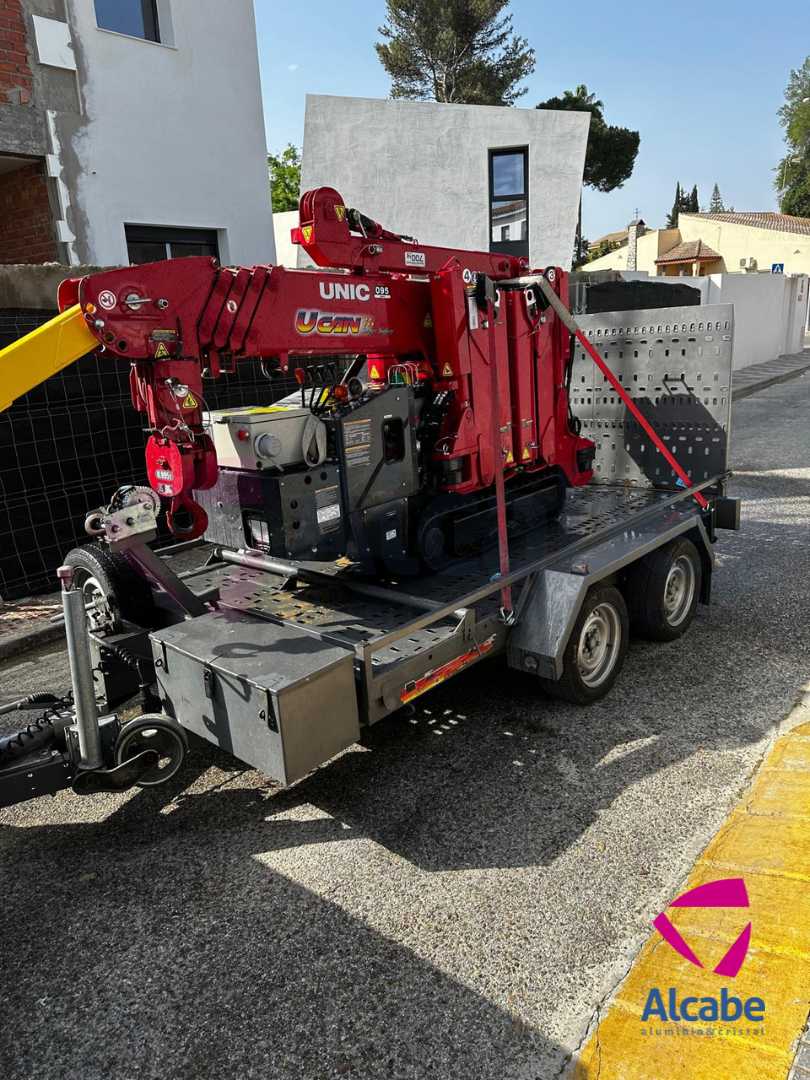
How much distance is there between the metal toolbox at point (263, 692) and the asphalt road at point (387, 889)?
51cm

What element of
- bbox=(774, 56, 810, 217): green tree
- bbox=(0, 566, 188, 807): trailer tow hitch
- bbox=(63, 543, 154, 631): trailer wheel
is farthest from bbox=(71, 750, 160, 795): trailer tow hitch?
bbox=(774, 56, 810, 217): green tree

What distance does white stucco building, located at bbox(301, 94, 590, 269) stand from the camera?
16.0 meters

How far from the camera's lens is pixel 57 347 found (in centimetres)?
329

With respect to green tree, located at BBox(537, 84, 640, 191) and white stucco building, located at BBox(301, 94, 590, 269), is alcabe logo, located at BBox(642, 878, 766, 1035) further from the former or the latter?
green tree, located at BBox(537, 84, 640, 191)

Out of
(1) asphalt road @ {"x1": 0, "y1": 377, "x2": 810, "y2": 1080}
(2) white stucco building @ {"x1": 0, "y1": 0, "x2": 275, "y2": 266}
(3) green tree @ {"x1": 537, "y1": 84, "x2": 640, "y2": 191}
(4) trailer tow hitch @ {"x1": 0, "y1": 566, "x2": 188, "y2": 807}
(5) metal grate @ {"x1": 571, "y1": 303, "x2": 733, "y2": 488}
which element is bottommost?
(1) asphalt road @ {"x1": 0, "y1": 377, "x2": 810, "y2": 1080}

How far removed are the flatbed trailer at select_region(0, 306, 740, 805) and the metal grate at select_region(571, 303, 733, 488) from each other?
0.04ft

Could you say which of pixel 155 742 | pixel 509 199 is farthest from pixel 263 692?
pixel 509 199

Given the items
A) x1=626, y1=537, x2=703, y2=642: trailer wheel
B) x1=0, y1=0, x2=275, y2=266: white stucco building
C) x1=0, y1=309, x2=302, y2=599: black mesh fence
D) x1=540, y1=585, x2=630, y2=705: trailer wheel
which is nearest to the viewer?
x1=540, y1=585, x2=630, y2=705: trailer wheel

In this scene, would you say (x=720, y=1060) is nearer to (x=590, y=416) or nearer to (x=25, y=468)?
(x=590, y=416)

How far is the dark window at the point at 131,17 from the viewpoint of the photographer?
863cm

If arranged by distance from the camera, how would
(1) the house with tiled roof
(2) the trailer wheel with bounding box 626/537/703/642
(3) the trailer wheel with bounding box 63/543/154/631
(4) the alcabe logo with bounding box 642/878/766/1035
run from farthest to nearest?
(1) the house with tiled roof < (2) the trailer wheel with bounding box 626/537/703/642 < (3) the trailer wheel with bounding box 63/543/154/631 < (4) the alcabe logo with bounding box 642/878/766/1035

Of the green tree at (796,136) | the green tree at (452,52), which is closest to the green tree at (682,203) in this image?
the green tree at (796,136)

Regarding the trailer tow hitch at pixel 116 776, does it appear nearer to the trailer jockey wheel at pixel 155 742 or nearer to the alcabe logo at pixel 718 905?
the trailer jockey wheel at pixel 155 742

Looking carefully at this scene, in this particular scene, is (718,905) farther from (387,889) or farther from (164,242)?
(164,242)
